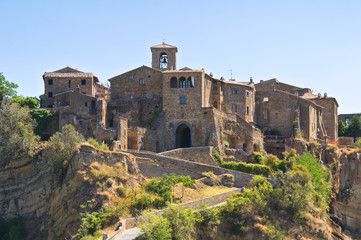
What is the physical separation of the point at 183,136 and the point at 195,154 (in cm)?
731

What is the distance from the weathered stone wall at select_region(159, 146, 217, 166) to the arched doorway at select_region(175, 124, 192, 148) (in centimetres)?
595

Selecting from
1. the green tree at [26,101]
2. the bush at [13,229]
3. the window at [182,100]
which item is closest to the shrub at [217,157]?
the window at [182,100]

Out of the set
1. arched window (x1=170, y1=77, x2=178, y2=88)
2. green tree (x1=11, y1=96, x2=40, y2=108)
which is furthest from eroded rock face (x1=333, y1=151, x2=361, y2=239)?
green tree (x1=11, y1=96, x2=40, y2=108)

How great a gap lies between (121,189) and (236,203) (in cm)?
949

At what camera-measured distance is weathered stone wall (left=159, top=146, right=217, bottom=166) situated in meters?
56.9

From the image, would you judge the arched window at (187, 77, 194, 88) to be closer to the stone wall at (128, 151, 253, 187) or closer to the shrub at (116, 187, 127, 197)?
the stone wall at (128, 151, 253, 187)

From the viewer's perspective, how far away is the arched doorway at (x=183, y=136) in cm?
6362

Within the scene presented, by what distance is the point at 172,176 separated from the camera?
50.9 metres

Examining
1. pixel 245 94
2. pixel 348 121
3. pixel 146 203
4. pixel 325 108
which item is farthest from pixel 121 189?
pixel 348 121

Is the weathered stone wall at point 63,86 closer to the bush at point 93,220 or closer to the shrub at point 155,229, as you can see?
the bush at point 93,220

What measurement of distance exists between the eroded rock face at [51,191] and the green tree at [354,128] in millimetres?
43714

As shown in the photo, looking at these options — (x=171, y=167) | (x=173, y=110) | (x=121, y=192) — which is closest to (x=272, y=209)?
(x=171, y=167)

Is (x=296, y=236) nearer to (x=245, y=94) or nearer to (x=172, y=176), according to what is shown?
(x=172, y=176)

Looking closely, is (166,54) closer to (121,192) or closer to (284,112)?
(284,112)
